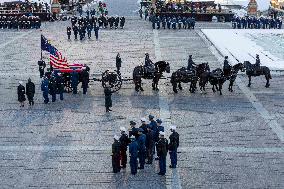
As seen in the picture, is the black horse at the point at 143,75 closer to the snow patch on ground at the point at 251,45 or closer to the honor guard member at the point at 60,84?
the honor guard member at the point at 60,84

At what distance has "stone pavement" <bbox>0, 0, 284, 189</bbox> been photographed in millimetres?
11938

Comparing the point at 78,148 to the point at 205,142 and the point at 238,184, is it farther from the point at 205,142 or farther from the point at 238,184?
the point at 238,184

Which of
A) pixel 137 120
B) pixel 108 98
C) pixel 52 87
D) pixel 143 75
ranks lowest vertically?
pixel 137 120

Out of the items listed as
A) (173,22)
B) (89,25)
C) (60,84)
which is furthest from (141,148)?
(173,22)

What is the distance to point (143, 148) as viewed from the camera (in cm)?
1226

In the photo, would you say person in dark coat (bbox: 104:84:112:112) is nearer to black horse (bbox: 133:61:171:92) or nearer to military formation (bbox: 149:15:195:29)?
black horse (bbox: 133:61:171:92)

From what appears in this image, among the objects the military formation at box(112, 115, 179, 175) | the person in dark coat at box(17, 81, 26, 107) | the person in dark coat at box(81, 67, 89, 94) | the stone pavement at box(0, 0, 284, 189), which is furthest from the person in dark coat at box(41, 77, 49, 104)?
the military formation at box(112, 115, 179, 175)

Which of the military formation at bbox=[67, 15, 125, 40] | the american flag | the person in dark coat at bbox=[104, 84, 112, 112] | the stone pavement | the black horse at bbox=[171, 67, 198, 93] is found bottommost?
the stone pavement

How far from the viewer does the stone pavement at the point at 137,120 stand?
1194cm

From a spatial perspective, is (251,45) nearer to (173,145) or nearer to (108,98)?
(108,98)

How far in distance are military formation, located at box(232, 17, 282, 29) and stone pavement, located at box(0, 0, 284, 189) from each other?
17.6 meters

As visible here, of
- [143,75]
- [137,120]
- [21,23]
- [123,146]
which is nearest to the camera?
[123,146]

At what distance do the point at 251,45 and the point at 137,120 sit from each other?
16.0 meters

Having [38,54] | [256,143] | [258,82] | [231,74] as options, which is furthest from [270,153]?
[38,54]
